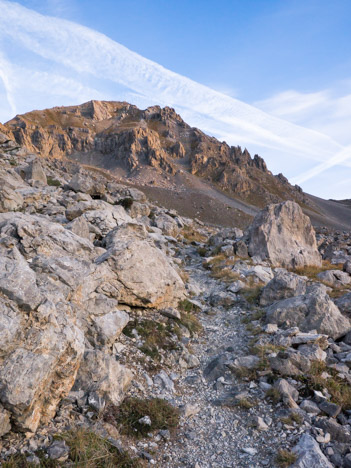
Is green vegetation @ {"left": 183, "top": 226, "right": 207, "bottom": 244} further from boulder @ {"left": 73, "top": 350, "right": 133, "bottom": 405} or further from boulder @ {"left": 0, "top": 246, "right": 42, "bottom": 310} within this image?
boulder @ {"left": 0, "top": 246, "right": 42, "bottom": 310}

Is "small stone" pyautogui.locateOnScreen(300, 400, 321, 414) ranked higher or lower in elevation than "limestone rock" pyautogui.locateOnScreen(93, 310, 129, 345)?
higher

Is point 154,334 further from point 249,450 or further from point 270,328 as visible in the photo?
point 249,450

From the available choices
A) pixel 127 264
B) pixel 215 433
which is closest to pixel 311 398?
pixel 215 433

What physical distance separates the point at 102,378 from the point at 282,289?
10107mm

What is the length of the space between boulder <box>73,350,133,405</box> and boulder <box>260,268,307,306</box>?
8937 mm

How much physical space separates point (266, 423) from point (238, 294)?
9.13 meters

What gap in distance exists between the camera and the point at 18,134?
156875mm

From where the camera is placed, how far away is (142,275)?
11914mm

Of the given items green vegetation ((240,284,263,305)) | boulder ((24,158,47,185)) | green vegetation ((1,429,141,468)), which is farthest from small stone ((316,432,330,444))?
boulder ((24,158,47,185))

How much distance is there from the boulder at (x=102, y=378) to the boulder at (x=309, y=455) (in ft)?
13.1

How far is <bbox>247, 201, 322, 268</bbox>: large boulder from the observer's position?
22578mm

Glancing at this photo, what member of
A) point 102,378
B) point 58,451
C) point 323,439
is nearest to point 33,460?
point 58,451

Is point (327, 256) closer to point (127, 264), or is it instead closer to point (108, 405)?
point (127, 264)

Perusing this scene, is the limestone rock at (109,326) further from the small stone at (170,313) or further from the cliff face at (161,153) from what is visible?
the cliff face at (161,153)
